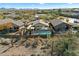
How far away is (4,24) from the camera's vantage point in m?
1.81

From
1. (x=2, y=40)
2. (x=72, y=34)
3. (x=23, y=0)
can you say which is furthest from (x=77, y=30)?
(x=2, y=40)

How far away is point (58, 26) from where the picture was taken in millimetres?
1792

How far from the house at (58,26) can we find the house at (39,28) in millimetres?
44

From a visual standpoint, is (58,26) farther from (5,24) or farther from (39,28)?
(5,24)

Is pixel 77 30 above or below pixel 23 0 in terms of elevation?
below

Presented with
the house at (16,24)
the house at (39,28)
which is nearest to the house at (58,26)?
the house at (39,28)

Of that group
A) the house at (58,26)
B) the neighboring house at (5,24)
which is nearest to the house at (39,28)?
the house at (58,26)

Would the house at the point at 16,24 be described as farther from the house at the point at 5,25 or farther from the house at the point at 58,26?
the house at the point at 58,26

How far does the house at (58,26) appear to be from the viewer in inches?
70.5

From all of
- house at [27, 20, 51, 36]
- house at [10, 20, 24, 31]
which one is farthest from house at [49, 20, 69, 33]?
house at [10, 20, 24, 31]

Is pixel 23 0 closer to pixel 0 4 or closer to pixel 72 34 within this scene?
pixel 0 4

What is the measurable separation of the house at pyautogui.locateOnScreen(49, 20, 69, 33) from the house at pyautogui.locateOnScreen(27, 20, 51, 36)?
0.04m

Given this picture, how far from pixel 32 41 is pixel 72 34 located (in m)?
0.33

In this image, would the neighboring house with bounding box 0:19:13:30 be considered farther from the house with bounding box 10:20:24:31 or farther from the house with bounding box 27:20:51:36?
the house with bounding box 27:20:51:36
